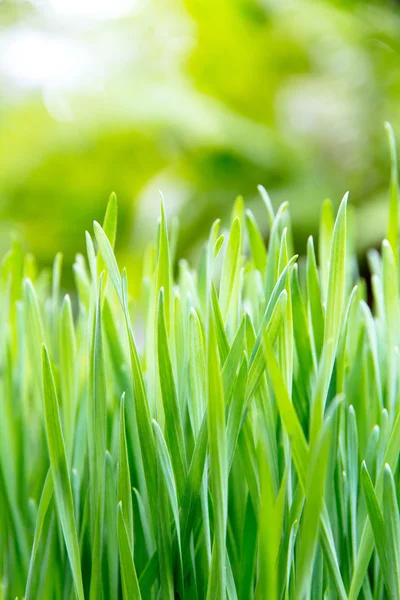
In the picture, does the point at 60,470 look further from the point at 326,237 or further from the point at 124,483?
the point at 326,237

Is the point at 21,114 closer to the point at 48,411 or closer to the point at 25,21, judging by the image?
the point at 25,21

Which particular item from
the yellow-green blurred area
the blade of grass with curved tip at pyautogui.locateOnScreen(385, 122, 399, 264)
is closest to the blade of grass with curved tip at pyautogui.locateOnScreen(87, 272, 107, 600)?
the blade of grass with curved tip at pyautogui.locateOnScreen(385, 122, 399, 264)

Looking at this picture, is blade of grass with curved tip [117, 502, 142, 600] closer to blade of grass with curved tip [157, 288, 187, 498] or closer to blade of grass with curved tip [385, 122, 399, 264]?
blade of grass with curved tip [157, 288, 187, 498]

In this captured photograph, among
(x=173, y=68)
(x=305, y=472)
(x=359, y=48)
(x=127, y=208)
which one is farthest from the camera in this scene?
(x=173, y=68)

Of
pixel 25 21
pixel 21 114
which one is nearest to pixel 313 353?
pixel 21 114

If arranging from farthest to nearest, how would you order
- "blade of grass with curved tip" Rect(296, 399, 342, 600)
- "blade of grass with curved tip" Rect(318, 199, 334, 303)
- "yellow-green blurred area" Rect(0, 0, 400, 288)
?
"yellow-green blurred area" Rect(0, 0, 400, 288) < "blade of grass with curved tip" Rect(318, 199, 334, 303) < "blade of grass with curved tip" Rect(296, 399, 342, 600)

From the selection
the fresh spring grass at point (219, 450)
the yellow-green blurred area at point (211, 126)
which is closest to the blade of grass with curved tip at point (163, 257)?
the fresh spring grass at point (219, 450)

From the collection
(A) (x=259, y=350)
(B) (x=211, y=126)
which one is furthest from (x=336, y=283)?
(B) (x=211, y=126)
